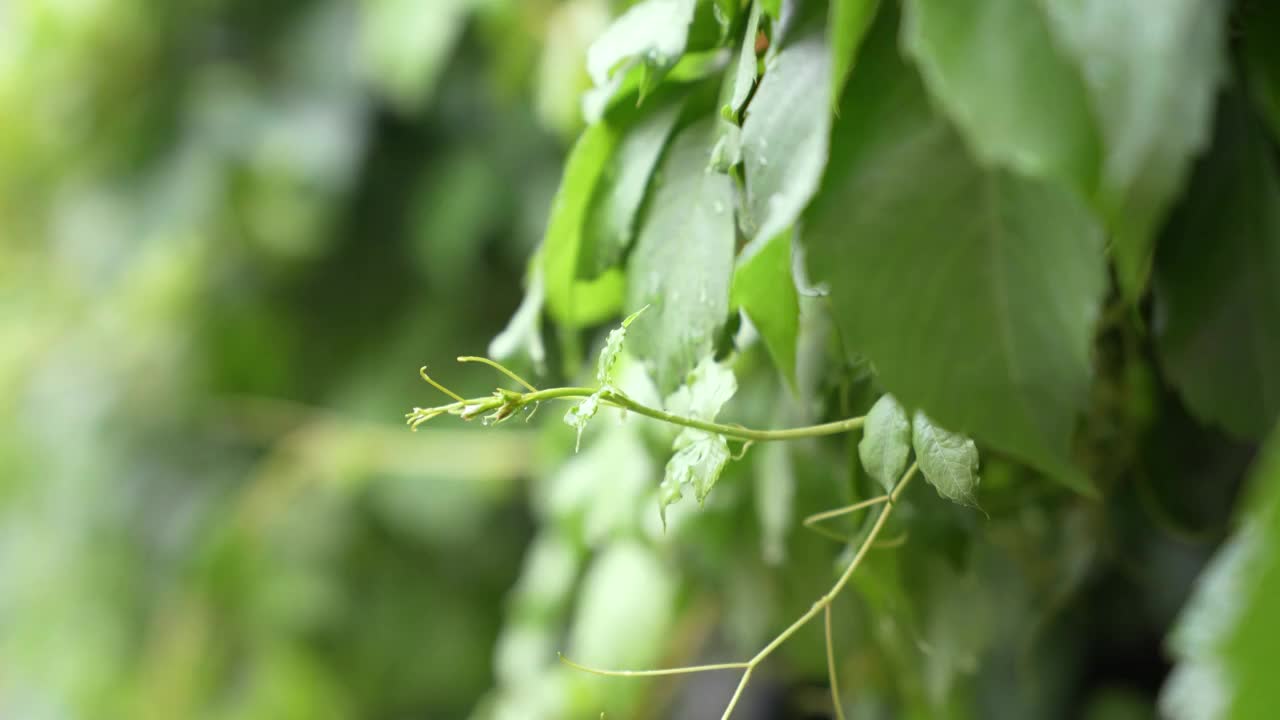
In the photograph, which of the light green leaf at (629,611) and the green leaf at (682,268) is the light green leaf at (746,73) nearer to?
the green leaf at (682,268)

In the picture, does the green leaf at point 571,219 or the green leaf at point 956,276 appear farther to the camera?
the green leaf at point 571,219

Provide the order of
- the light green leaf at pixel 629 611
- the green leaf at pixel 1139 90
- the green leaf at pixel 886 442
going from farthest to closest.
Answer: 1. the light green leaf at pixel 629 611
2. the green leaf at pixel 886 442
3. the green leaf at pixel 1139 90

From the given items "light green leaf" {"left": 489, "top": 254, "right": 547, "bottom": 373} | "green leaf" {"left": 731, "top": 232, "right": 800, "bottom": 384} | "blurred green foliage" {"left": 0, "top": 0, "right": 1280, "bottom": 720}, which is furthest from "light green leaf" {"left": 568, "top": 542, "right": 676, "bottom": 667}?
"green leaf" {"left": 731, "top": 232, "right": 800, "bottom": 384}

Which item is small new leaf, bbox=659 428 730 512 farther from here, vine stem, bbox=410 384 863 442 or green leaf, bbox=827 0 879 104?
Result: green leaf, bbox=827 0 879 104

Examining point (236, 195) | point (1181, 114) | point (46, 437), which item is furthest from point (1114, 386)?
point (46, 437)

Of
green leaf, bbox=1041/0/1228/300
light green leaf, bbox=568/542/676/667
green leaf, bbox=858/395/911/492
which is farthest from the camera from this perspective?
light green leaf, bbox=568/542/676/667

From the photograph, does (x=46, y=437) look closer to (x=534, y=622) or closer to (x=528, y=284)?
(x=534, y=622)

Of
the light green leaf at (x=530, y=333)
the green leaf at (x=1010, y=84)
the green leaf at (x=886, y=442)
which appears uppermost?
the green leaf at (x=1010, y=84)

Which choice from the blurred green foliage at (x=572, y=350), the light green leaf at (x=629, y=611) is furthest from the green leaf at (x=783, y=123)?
the light green leaf at (x=629, y=611)
